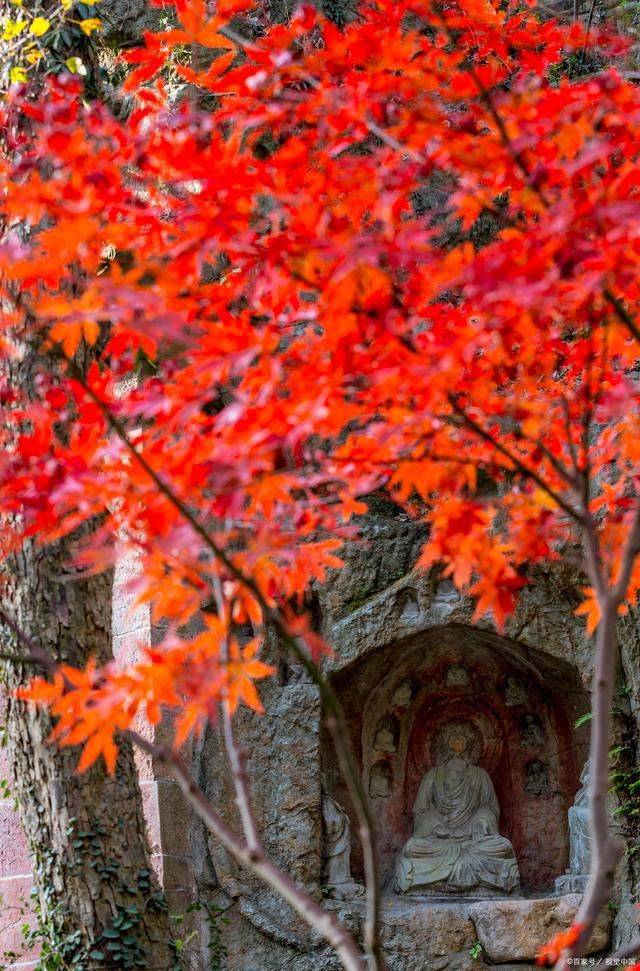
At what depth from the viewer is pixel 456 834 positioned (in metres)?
7.06

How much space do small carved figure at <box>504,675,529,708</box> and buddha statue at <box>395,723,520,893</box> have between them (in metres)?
0.40

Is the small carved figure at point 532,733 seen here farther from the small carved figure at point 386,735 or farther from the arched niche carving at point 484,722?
the small carved figure at point 386,735

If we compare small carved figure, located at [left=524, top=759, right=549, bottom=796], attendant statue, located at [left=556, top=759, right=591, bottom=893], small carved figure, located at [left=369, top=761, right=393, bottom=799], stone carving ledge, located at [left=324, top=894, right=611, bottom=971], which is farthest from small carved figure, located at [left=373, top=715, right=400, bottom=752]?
attendant statue, located at [left=556, top=759, right=591, bottom=893]

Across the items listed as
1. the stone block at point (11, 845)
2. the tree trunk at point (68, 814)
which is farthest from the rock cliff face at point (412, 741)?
the tree trunk at point (68, 814)

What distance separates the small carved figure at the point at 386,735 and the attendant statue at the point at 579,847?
126 centimetres

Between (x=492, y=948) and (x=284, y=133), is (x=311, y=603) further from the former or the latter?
(x=284, y=133)

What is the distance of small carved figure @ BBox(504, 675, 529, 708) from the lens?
7.18 meters

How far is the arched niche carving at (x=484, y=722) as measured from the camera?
6.95 metres

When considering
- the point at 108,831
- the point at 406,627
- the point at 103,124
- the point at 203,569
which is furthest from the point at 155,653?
the point at 406,627

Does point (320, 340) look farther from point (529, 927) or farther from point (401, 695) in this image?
point (401, 695)

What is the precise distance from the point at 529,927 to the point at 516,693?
1.54m

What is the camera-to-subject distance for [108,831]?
4.17m

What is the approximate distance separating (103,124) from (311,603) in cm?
422

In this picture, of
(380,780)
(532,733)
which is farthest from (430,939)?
(532,733)
